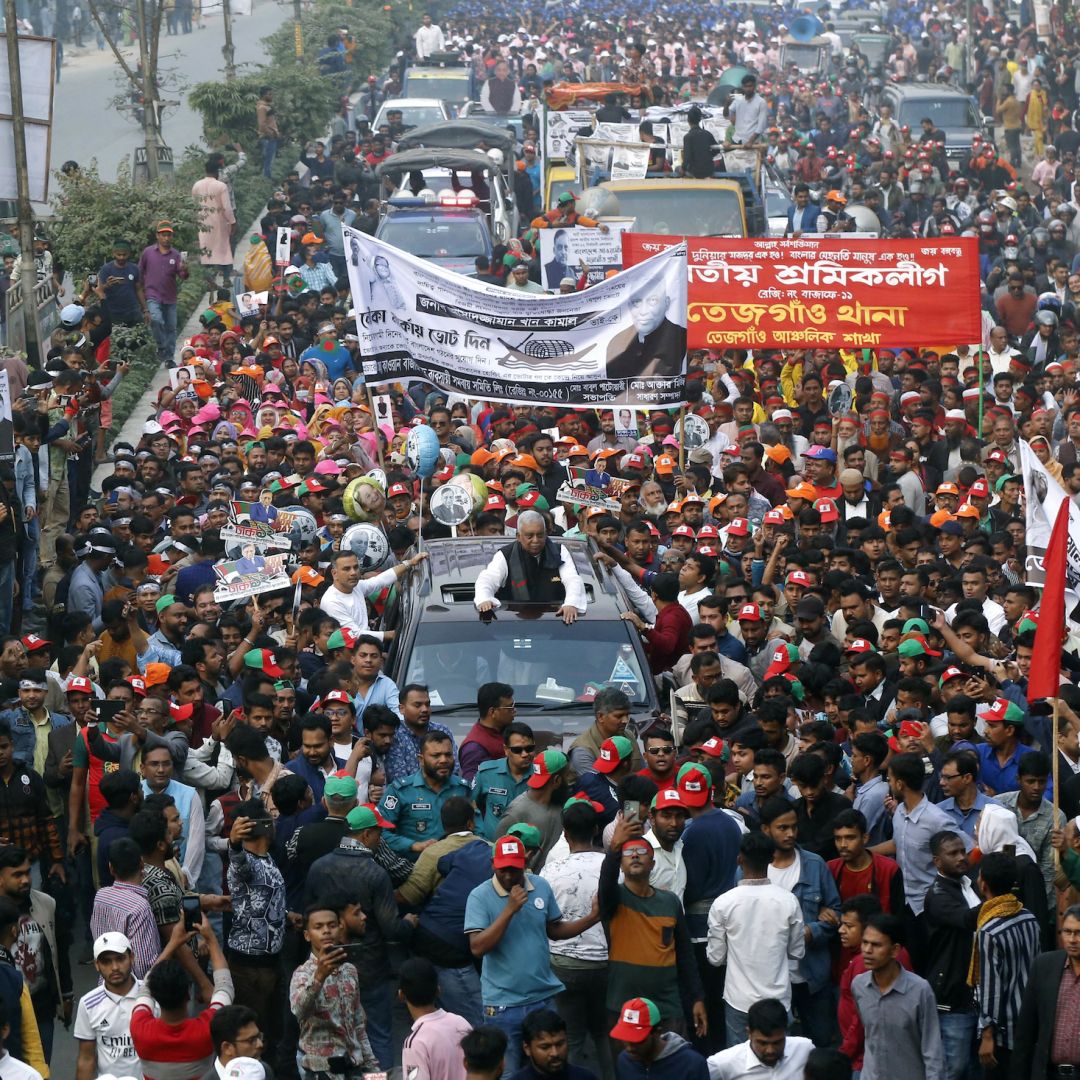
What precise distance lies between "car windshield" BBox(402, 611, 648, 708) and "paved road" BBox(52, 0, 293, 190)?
23638mm

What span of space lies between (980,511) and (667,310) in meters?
2.59

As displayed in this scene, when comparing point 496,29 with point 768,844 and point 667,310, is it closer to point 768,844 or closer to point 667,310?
point 667,310

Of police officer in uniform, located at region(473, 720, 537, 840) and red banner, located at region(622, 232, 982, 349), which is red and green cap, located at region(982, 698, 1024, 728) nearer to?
police officer in uniform, located at region(473, 720, 537, 840)

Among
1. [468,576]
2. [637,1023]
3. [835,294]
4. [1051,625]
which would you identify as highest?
[835,294]

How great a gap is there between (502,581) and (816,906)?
3427 millimetres

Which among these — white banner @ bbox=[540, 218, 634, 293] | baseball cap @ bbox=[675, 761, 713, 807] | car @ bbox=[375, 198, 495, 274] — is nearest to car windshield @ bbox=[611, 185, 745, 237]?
car @ bbox=[375, 198, 495, 274]

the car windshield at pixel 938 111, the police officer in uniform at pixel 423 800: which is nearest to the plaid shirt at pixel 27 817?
the police officer in uniform at pixel 423 800

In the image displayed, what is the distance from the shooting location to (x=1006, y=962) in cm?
812

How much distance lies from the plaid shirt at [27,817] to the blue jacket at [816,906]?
3353mm

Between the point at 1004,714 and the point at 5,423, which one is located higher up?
the point at 5,423

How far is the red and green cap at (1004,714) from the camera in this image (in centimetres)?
951

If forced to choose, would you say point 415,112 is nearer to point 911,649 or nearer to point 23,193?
point 23,193

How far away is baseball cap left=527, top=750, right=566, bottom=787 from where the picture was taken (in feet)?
29.8

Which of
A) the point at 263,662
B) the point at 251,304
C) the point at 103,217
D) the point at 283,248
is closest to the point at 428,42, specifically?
the point at 283,248
